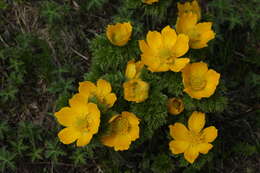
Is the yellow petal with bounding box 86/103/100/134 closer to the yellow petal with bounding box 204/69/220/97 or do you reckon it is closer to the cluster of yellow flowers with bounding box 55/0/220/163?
the cluster of yellow flowers with bounding box 55/0/220/163

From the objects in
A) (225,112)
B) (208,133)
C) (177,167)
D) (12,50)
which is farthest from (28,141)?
(225,112)

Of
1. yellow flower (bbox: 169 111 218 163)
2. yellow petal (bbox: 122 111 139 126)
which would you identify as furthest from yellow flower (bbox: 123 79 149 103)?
yellow flower (bbox: 169 111 218 163)

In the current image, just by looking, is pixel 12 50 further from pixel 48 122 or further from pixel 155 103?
pixel 155 103

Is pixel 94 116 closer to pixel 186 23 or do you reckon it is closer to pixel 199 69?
pixel 199 69

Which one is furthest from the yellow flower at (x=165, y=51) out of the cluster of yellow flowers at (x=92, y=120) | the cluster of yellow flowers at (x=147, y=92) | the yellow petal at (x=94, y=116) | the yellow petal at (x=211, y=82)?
the yellow petal at (x=94, y=116)

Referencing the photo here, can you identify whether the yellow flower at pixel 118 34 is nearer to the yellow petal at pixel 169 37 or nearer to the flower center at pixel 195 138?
the yellow petal at pixel 169 37

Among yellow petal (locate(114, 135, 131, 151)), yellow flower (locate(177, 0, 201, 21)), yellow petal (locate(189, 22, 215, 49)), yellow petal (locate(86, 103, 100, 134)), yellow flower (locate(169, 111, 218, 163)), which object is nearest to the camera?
yellow petal (locate(86, 103, 100, 134))

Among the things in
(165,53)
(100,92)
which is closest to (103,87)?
(100,92)

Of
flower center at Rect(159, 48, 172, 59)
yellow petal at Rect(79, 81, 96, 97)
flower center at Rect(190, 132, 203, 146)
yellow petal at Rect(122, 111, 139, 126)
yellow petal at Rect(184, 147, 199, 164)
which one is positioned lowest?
yellow petal at Rect(184, 147, 199, 164)
